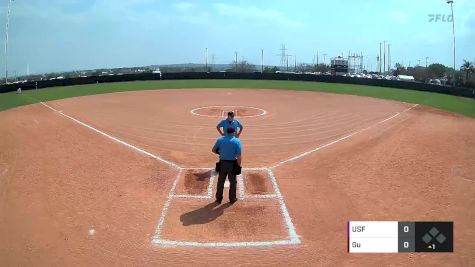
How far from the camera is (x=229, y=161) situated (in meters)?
9.16

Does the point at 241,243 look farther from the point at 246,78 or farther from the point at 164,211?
the point at 246,78

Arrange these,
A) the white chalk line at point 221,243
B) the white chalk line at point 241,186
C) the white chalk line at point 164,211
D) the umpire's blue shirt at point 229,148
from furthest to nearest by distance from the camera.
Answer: the white chalk line at point 241,186, the umpire's blue shirt at point 229,148, the white chalk line at point 164,211, the white chalk line at point 221,243

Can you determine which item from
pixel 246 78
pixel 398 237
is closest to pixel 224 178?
pixel 398 237

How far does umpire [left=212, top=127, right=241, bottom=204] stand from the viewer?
912cm

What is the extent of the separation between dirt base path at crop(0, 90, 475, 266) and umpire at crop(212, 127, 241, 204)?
43 centimetres

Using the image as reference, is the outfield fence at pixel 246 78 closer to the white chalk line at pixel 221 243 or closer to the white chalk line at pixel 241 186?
the white chalk line at pixel 241 186

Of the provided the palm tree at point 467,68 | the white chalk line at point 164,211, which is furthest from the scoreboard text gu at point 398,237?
the palm tree at point 467,68

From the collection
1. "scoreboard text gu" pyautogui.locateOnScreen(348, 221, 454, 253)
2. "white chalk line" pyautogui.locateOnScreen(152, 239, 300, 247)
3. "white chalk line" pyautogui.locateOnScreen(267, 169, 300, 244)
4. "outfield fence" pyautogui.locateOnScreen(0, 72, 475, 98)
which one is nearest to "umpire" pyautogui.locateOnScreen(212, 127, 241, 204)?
"white chalk line" pyautogui.locateOnScreen(267, 169, 300, 244)

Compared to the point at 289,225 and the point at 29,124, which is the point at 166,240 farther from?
the point at 29,124

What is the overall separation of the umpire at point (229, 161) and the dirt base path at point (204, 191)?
430 millimetres

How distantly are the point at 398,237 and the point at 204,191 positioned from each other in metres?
4.73

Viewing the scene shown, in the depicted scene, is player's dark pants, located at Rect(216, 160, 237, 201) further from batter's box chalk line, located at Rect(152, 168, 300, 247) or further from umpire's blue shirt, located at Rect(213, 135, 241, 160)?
batter's box chalk line, located at Rect(152, 168, 300, 247)

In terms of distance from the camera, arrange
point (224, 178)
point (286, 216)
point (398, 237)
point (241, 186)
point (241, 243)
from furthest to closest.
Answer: point (241, 186) → point (224, 178) → point (286, 216) → point (241, 243) → point (398, 237)

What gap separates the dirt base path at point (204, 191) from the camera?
7.09 metres
